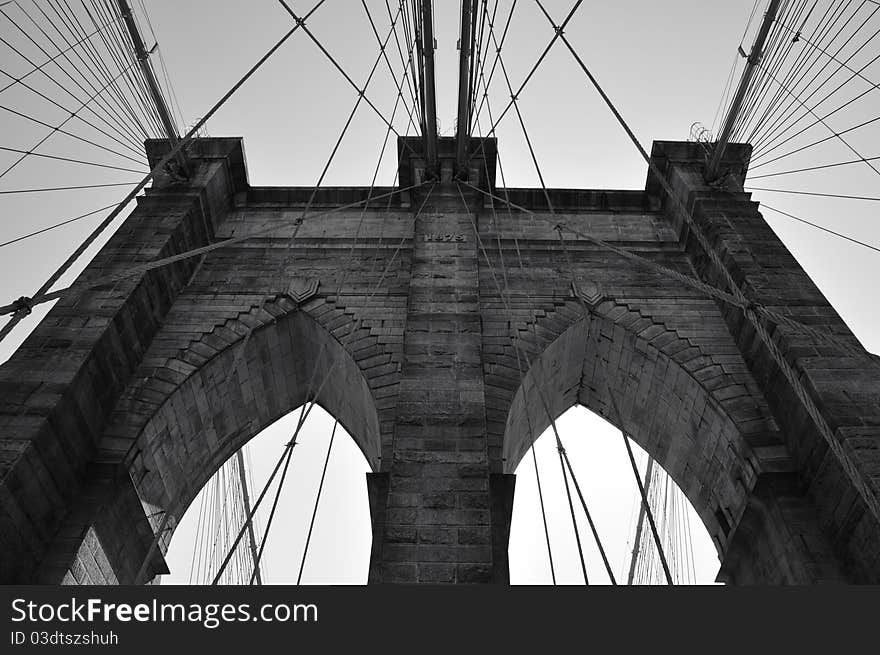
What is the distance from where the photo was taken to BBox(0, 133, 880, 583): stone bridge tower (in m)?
7.70

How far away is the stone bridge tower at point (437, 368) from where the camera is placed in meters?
7.70

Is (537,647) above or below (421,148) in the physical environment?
below

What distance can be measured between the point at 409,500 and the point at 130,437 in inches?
150

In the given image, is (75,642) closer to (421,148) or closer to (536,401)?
(536,401)

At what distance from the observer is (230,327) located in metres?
10.5

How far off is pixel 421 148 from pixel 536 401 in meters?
5.63

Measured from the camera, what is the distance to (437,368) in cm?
880

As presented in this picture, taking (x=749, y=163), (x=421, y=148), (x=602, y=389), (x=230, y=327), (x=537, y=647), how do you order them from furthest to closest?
(x=421, y=148), (x=749, y=163), (x=602, y=389), (x=230, y=327), (x=537, y=647)

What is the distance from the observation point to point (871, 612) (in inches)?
164

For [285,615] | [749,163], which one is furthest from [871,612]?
[749,163]

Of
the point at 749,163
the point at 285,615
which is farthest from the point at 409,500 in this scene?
the point at 749,163

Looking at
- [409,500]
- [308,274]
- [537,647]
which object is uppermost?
[308,274]

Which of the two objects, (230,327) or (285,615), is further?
(230,327)

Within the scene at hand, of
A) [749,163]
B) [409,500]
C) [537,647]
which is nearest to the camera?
[537,647]
